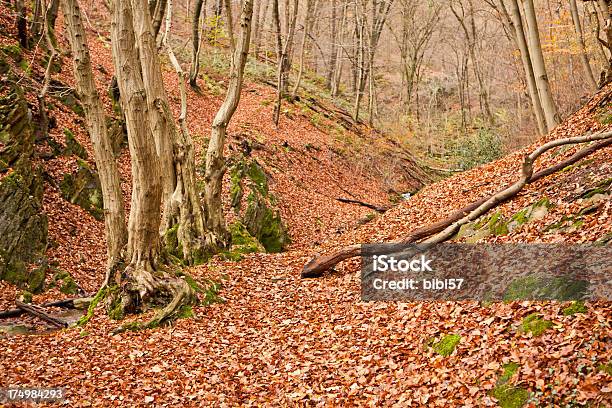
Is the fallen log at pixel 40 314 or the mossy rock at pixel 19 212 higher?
the mossy rock at pixel 19 212

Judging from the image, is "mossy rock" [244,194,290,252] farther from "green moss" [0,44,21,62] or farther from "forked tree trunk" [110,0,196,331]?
"green moss" [0,44,21,62]

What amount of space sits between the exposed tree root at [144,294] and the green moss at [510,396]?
5663 mm

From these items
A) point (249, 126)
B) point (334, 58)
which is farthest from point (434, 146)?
point (249, 126)

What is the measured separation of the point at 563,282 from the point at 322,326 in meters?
3.61

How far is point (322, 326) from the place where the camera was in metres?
7.91

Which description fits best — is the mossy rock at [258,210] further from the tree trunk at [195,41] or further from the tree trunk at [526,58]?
the tree trunk at [526,58]

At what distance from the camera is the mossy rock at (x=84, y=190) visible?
1391 centimetres

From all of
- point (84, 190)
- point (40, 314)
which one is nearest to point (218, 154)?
point (84, 190)

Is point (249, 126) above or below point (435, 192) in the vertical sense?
above

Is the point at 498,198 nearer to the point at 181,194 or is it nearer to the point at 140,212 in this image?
the point at 140,212

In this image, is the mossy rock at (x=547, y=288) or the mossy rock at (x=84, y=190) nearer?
the mossy rock at (x=547, y=288)

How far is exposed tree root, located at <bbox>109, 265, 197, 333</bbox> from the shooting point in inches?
348

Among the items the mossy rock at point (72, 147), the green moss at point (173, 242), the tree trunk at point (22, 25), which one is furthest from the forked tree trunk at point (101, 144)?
the tree trunk at point (22, 25)

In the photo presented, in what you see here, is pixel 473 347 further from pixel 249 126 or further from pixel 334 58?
pixel 334 58
